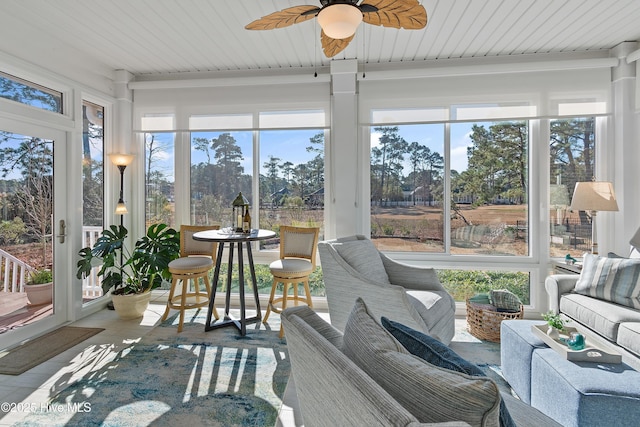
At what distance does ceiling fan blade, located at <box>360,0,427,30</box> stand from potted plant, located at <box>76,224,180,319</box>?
2.80 metres

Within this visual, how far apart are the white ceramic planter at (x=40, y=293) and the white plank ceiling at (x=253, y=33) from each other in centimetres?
199

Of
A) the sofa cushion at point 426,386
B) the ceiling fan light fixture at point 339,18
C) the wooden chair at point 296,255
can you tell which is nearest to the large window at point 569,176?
the wooden chair at point 296,255

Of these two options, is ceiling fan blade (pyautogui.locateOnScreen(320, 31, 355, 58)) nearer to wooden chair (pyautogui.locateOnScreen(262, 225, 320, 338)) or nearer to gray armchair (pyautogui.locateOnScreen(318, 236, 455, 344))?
gray armchair (pyautogui.locateOnScreen(318, 236, 455, 344))

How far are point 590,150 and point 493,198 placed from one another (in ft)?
3.43

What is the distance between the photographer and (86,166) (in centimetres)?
351

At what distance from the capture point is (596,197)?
2834mm

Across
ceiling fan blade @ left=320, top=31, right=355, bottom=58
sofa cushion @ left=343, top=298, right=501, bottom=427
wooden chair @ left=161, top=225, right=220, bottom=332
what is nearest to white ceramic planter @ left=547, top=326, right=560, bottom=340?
sofa cushion @ left=343, top=298, right=501, bottom=427

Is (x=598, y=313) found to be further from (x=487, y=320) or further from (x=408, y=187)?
(x=408, y=187)

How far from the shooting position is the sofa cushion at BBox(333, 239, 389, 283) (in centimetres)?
259

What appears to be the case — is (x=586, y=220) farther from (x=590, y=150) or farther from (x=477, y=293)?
(x=477, y=293)

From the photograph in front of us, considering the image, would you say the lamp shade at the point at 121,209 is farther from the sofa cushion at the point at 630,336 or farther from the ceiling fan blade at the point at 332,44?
the sofa cushion at the point at 630,336

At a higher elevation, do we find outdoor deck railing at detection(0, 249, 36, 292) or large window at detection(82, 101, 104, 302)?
large window at detection(82, 101, 104, 302)

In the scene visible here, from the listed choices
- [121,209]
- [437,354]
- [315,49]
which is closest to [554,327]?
[437,354]

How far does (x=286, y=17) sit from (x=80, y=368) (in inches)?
112
